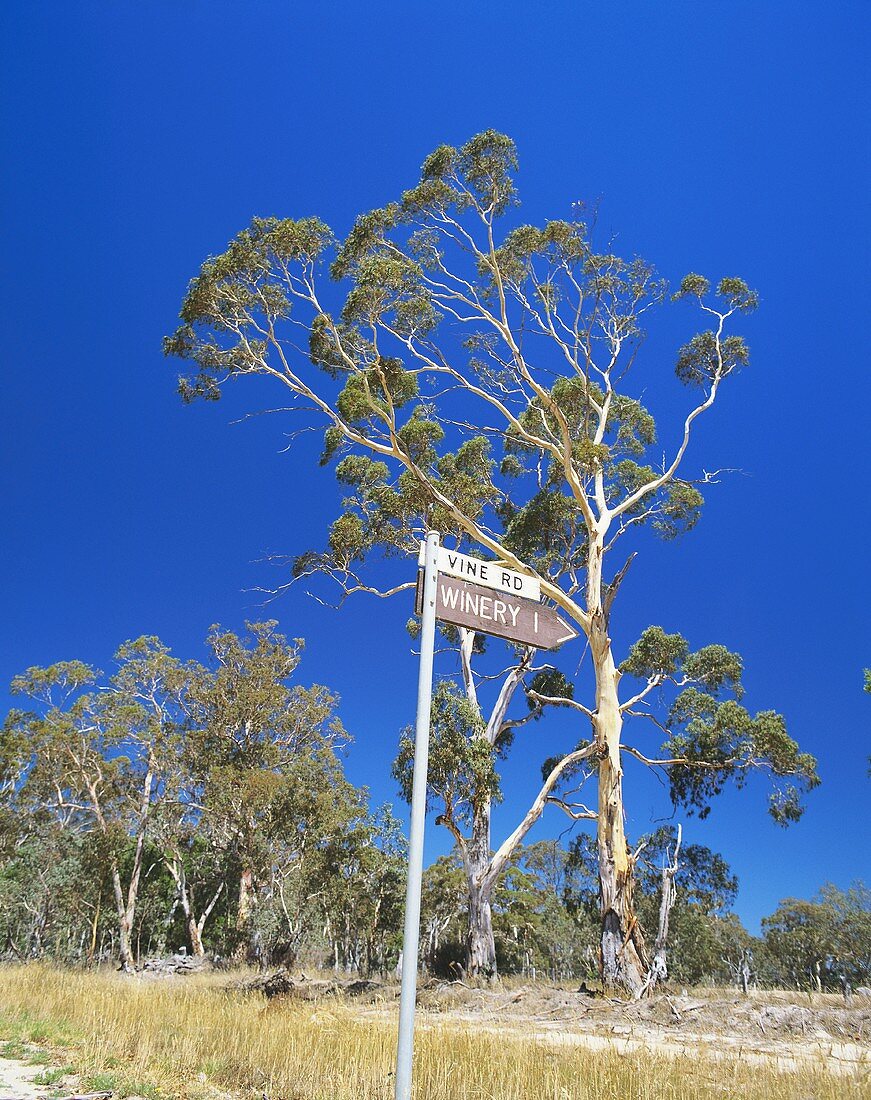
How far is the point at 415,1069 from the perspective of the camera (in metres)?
4.65

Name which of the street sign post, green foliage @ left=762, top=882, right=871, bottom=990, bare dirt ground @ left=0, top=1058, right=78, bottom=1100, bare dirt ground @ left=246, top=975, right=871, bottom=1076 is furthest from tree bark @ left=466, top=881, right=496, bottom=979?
green foliage @ left=762, top=882, right=871, bottom=990

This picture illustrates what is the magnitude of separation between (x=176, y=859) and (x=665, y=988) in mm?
19689

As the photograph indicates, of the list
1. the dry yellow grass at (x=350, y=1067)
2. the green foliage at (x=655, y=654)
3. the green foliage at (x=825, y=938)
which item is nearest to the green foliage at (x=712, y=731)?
the green foliage at (x=655, y=654)

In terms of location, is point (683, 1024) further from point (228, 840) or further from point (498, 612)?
point (228, 840)

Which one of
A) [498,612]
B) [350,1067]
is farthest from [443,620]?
[350,1067]

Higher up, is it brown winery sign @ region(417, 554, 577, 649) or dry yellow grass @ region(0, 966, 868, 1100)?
brown winery sign @ region(417, 554, 577, 649)

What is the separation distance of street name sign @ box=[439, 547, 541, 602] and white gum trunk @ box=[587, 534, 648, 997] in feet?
32.4

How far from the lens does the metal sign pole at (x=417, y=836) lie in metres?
2.53

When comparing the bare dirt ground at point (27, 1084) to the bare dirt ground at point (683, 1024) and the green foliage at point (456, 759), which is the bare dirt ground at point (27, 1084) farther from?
the green foliage at point (456, 759)

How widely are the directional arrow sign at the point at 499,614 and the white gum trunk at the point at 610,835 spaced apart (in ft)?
31.8

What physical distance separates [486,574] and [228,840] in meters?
23.6

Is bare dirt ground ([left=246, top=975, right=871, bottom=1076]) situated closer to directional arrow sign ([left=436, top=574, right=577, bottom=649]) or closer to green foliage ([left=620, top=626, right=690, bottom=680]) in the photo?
directional arrow sign ([left=436, top=574, right=577, bottom=649])

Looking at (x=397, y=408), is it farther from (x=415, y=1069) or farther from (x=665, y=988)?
(x=415, y=1069)

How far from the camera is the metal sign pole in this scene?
2.53m
